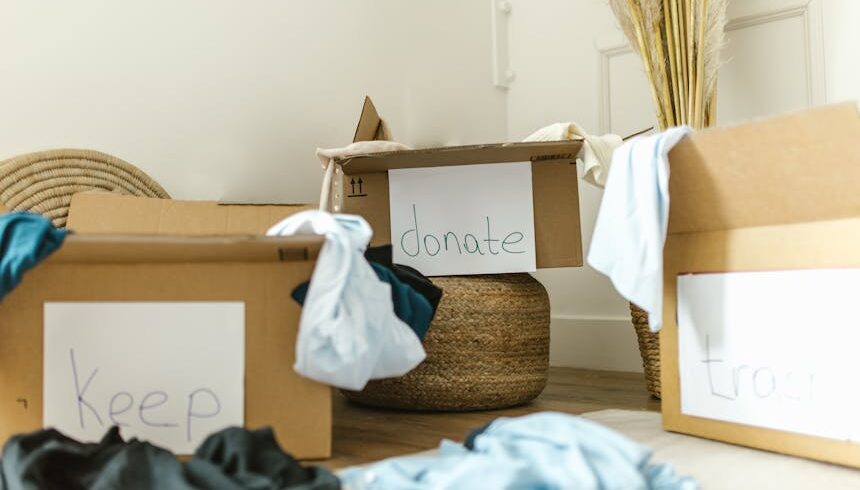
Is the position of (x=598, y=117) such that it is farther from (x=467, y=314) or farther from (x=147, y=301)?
(x=147, y=301)

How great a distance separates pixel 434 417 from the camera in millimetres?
1271

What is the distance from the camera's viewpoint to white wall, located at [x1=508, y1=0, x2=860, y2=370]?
154cm

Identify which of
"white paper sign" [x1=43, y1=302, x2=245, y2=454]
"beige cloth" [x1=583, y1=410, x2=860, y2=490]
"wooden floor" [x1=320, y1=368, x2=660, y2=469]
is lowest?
"wooden floor" [x1=320, y1=368, x2=660, y2=469]

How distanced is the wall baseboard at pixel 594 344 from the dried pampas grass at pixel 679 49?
0.55 meters

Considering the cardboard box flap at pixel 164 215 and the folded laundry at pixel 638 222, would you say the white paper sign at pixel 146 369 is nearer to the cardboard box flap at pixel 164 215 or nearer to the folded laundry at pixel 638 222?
the cardboard box flap at pixel 164 215

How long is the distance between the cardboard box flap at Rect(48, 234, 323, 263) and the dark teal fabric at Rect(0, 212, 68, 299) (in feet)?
0.06

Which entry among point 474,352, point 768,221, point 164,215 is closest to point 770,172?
point 768,221

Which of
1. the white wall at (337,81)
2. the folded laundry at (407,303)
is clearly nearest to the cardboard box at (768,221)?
the folded laundry at (407,303)

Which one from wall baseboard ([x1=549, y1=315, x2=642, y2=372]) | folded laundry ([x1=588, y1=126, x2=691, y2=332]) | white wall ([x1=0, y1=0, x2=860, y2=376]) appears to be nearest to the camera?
folded laundry ([x1=588, y1=126, x2=691, y2=332])

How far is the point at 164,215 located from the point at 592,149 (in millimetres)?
735

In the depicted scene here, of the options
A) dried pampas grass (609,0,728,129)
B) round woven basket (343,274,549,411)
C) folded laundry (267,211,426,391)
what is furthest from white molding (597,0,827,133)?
folded laundry (267,211,426,391)

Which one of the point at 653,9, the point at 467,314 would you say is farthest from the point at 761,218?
the point at 653,9

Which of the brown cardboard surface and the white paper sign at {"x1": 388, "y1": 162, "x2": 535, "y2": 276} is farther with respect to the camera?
the white paper sign at {"x1": 388, "y1": 162, "x2": 535, "y2": 276}

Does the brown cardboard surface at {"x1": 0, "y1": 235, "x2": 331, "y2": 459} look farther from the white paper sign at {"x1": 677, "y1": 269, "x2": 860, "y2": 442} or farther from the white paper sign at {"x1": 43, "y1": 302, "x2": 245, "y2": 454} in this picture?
the white paper sign at {"x1": 677, "y1": 269, "x2": 860, "y2": 442}
